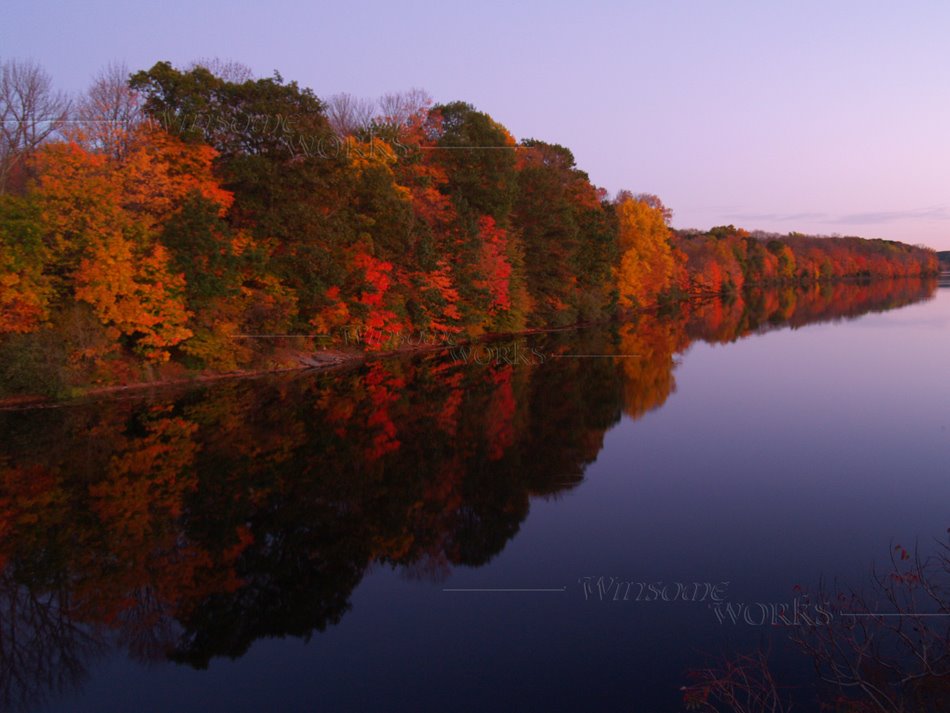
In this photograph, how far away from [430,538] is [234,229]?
1835 cm

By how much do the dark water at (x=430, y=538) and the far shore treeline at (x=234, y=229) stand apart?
301cm

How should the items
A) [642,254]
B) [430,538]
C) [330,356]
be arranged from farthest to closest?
1. [642,254]
2. [330,356]
3. [430,538]

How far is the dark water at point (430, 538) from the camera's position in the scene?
7.46m

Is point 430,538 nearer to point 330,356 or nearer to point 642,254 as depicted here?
point 330,356

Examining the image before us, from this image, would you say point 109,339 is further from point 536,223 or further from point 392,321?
point 536,223

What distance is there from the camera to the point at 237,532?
1094 centimetres

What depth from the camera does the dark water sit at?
7465 mm

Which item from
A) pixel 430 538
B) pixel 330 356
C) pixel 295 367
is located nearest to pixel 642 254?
pixel 330 356

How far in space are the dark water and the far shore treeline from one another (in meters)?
3.01

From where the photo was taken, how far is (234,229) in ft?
82.9

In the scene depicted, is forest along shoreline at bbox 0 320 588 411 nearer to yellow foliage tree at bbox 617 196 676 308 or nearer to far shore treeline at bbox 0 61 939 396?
far shore treeline at bbox 0 61 939 396

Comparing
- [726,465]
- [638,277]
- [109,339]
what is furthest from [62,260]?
[638,277]

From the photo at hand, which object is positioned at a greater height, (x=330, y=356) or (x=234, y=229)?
(x=234, y=229)

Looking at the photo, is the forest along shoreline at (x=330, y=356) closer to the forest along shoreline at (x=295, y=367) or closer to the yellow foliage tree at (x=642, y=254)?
the forest along shoreline at (x=295, y=367)
